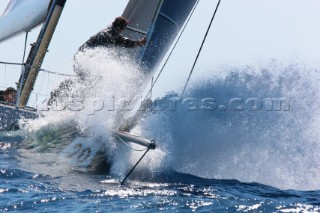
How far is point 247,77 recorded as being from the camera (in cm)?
1017

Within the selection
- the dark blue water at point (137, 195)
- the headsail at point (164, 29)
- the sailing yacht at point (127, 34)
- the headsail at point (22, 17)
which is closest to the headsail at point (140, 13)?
the sailing yacht at point (127, 34)

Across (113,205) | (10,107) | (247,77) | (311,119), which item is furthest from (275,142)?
(10,107)

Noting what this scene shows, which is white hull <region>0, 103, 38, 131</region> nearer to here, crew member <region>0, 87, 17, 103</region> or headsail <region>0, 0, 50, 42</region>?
crew member <region>0, 87, 17, 103</region>

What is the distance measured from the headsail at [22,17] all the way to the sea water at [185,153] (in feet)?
9.76

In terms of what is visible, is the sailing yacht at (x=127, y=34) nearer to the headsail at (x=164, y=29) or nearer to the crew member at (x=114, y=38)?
the headsail at (x=164, y=29)

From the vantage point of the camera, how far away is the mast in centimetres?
1071

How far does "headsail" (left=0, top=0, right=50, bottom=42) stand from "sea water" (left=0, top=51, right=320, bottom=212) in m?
2.98

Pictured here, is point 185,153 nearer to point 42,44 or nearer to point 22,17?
point 42,44

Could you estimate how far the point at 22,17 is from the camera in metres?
11.5

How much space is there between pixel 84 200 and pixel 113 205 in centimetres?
37

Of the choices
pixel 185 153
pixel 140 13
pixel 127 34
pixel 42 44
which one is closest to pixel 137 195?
pixel 185 153

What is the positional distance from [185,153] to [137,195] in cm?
317

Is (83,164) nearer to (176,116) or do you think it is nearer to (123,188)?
(123,188)

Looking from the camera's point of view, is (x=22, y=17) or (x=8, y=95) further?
(x=22, y=17)
